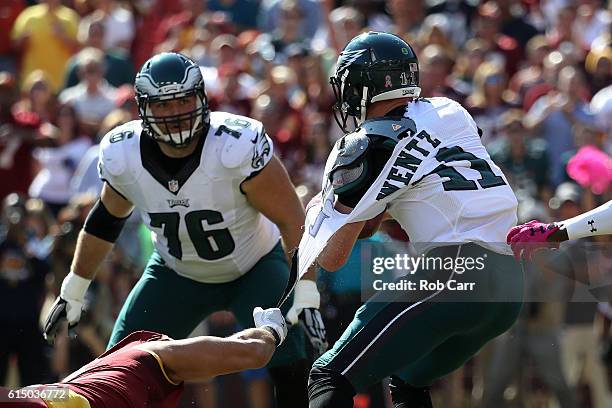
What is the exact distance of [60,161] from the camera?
965cm

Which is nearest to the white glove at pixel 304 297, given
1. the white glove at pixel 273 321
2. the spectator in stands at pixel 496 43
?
the white glove at pixel 273 321

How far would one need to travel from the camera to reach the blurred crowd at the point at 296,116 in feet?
20.7

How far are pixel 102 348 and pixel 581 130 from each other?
366 centimetres

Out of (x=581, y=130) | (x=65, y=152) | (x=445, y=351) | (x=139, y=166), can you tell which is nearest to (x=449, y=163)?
(x=445, y=351)

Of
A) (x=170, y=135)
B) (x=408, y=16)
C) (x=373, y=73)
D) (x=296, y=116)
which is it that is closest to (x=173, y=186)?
(x=170, y=135)

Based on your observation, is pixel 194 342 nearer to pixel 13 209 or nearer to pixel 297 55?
pixel 13 209

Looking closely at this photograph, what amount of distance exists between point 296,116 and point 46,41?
2923 millimetres

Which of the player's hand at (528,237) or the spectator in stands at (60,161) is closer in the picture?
the player's hand at (528,237)

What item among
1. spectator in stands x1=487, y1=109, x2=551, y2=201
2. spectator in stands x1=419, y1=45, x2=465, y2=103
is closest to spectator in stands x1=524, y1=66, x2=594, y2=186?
spectator in stands x1=487, y1=109, x2=551, y2=201

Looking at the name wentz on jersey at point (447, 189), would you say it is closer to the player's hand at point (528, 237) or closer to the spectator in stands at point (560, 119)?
the player's hand at point (528, 237)

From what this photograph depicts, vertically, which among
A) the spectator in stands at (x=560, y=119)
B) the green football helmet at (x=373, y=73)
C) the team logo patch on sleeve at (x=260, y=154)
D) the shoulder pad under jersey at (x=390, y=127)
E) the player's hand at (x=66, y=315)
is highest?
the green football helmet at (x=373, y=73)

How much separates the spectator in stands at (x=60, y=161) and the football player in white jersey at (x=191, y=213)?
3581 millimetres

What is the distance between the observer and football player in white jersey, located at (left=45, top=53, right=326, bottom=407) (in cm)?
573

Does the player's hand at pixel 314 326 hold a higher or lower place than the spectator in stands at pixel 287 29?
lower
